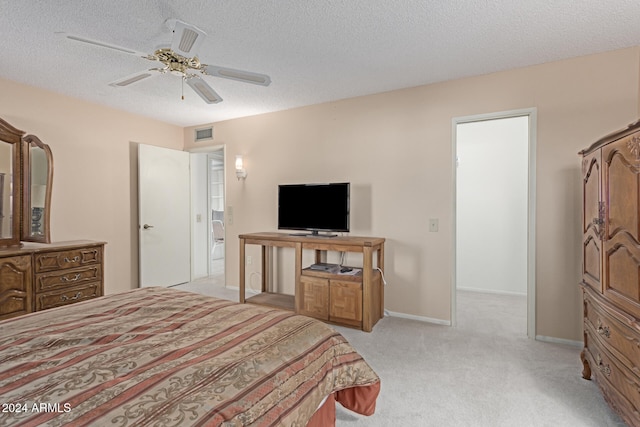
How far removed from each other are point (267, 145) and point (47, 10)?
2.51 m

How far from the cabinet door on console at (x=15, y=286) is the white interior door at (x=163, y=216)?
58.2 inches

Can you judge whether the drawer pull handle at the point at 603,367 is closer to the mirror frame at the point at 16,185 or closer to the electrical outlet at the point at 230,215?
the electrical outlet at the point at 230,215

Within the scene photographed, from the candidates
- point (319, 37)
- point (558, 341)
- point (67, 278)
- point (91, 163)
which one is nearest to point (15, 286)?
point (67, 278)

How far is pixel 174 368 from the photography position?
1043mm

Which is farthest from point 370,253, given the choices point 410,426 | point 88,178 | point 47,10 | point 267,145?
point 88,178

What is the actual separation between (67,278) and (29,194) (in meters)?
0.96

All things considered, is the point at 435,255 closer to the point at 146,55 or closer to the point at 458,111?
the point at 458,111

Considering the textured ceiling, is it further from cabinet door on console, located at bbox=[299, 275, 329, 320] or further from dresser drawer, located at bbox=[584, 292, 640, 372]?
cabinet door on console, located at bbox=[299, 275, 329, 320]

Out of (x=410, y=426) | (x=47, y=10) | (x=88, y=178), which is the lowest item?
(x=410, y=426)

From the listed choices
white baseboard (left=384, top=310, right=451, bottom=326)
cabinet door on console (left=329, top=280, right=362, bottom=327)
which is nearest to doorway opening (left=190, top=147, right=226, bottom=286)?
cabinet door on console (left=329, top=280, right=362, bottom=327)

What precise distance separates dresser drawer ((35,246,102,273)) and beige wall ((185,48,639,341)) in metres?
1.67

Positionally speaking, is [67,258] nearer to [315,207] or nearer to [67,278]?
[67,278]

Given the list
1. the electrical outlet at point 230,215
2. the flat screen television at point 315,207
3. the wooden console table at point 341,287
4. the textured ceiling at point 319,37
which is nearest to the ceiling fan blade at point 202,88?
the textured ceiling at point 319,37

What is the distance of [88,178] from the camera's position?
3.78 metres
